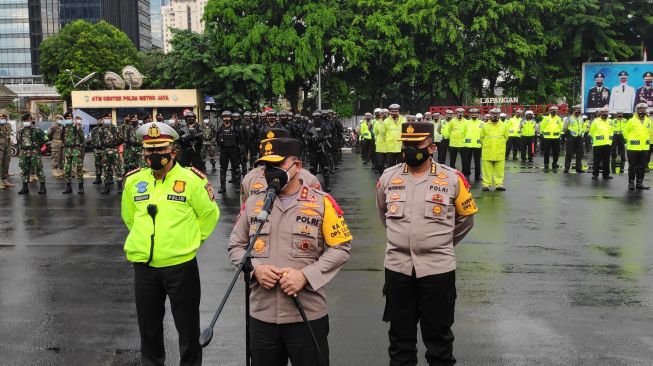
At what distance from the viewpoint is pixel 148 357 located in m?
4.60

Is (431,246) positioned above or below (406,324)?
above

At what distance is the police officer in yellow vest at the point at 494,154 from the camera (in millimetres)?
15203

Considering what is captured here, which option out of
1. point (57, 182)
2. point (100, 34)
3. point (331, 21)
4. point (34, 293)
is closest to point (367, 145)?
point (57, 182)

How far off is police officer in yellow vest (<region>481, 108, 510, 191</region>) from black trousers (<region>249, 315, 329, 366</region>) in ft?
40.2

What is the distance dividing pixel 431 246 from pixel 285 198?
1.34 meters

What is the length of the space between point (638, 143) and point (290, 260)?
45.1ft

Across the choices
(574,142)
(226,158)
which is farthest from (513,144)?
(226,158)

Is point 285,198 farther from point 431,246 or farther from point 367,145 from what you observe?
point 367,145

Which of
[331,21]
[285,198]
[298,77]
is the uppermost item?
[331,21]

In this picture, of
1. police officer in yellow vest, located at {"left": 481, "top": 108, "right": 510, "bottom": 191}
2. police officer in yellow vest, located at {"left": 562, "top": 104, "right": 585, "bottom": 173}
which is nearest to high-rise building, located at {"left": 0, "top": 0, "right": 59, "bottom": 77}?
police officer in yellow vest, located at {"left": 562, "top": 104, "right": 585, "bottom": 173}

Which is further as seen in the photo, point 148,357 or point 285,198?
point 148,357

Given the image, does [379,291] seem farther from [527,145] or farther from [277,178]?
[527,145]

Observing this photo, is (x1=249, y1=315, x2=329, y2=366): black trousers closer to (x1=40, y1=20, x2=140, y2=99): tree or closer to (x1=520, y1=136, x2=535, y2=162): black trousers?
(x1=520, y1=136, x2=535, y2=162): black trousers

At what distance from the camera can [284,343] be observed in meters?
3.62
